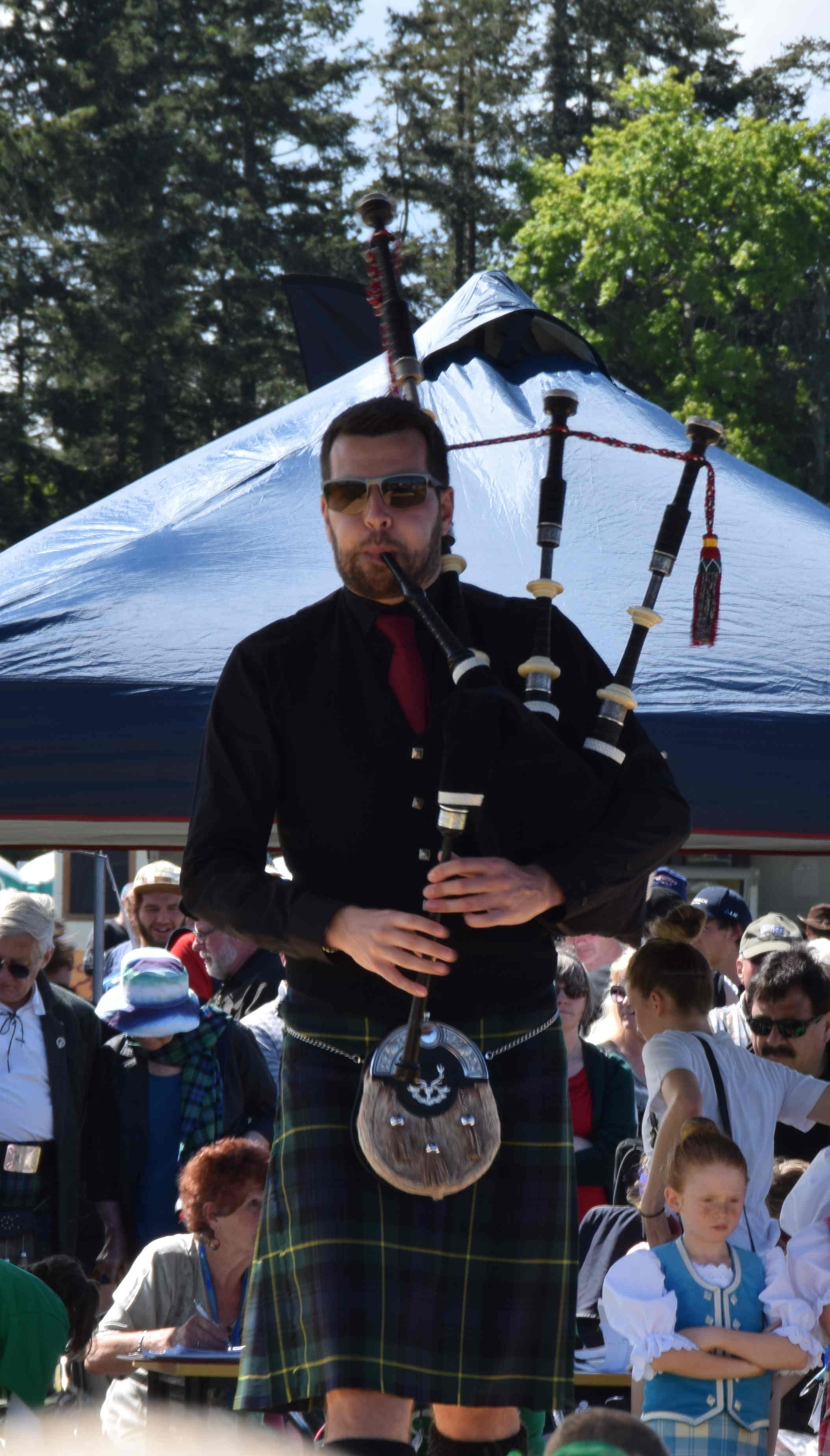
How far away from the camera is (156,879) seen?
579cm

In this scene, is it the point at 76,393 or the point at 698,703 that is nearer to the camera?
the point at 698,703

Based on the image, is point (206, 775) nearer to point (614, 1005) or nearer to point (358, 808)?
point (358, 808)

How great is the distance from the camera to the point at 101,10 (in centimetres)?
2067

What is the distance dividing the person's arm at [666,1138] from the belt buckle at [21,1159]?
1471 mm

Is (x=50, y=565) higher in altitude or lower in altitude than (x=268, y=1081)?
higher

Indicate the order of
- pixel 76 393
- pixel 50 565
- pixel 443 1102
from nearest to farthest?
pixel 443 1102 → pixel 50 565 → pixel 76 393

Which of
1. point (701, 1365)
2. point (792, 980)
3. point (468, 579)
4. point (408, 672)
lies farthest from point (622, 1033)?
point (408, 672)

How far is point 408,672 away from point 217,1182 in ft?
6.82

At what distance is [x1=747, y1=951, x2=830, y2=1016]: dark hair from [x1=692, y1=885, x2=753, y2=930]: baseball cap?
118cm

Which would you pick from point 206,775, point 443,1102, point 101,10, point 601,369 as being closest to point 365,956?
point 443,1102

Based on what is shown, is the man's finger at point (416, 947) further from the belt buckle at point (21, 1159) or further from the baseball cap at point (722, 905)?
the baseball cap at point (722, 905)

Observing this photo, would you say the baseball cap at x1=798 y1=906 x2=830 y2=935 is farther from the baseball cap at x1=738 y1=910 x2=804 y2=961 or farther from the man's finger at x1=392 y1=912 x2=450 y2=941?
the man's finger at x1=392 y1=912 x2=450 y2=941

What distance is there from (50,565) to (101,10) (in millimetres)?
19677

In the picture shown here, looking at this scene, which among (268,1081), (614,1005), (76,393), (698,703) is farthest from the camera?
(76,393)
